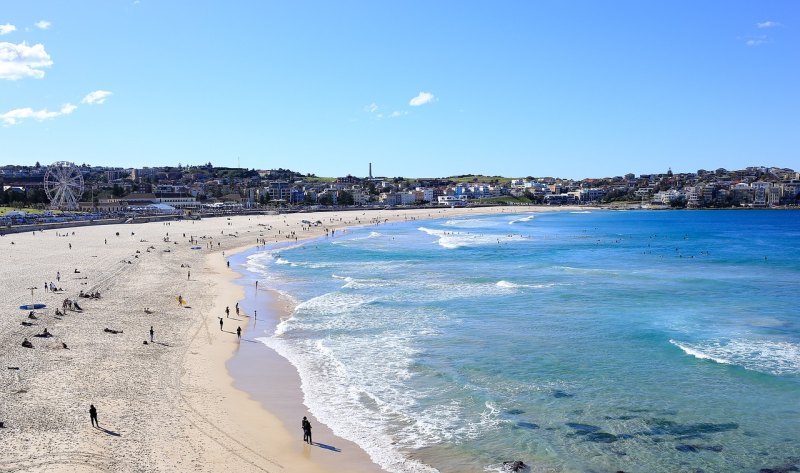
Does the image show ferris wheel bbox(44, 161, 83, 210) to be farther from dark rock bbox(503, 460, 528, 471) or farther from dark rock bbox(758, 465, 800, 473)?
dark rock bbox(758, 465, 800, 473)

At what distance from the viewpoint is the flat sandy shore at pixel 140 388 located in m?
13.0

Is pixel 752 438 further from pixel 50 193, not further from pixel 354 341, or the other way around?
pixel 50 193

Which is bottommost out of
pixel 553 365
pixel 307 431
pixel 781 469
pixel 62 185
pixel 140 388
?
pixel 781 469

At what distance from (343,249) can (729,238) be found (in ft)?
143

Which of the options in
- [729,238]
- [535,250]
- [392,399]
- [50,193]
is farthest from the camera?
[50,193]

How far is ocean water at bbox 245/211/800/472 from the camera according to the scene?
14.0m

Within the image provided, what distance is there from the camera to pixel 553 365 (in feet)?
64.9

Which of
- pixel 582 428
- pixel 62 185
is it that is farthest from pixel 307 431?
pixel 62 185

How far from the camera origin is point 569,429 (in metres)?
14.9

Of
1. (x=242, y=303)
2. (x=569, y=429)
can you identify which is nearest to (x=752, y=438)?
(x=569, y=429)

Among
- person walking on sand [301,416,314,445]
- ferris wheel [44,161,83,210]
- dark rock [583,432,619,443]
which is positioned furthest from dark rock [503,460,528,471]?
ferris wheel [44,161,83,210]

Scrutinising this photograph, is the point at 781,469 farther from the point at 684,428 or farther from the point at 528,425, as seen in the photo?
the point at 528,425

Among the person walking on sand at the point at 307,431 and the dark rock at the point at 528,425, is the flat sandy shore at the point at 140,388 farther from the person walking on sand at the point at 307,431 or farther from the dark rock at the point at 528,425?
the dark rock at the point at 528,425

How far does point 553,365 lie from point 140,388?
39.0 feet
